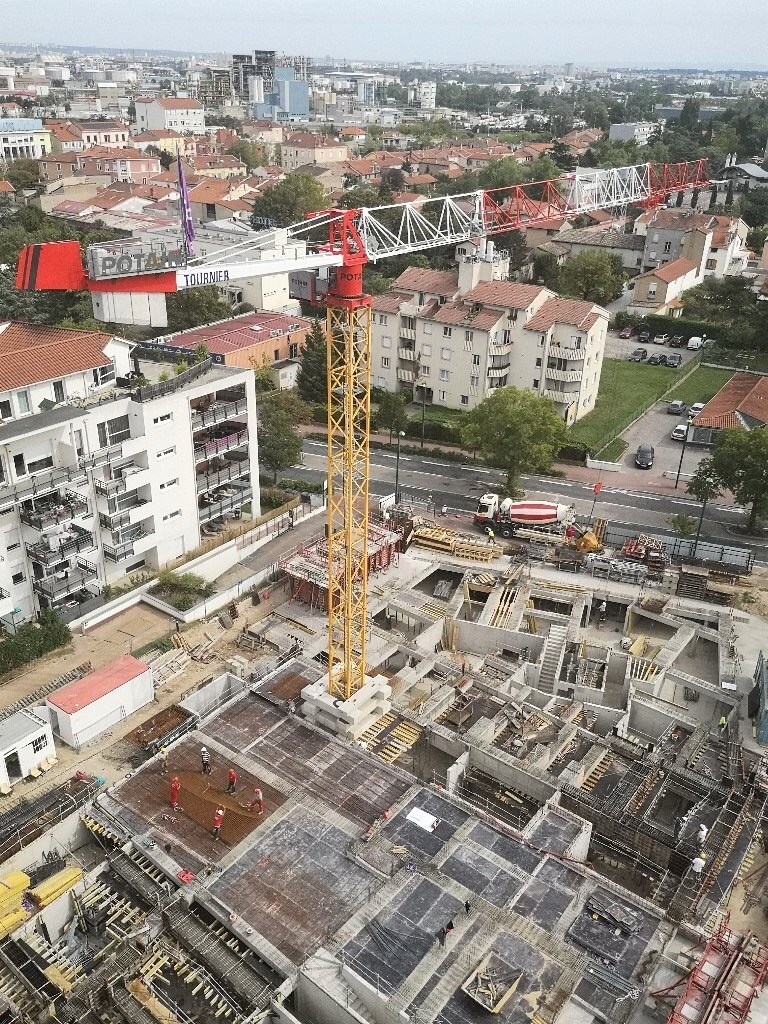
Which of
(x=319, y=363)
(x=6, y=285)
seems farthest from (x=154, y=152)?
(x=319, y=363)

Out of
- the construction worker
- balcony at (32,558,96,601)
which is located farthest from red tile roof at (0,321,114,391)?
the construction worker

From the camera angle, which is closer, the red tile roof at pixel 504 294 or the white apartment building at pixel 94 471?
the white apartment building at pixel 94 471

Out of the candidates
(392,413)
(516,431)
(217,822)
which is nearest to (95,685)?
(217,822)

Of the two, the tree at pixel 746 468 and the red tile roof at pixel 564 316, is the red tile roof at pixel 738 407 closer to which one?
the red tile roof at pixel 564 316

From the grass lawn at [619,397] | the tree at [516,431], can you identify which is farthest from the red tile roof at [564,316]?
the tree at [516,431]

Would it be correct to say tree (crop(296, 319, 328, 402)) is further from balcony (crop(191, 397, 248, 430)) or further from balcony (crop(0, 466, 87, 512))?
balcony (crop(0, 466, 87, 512))

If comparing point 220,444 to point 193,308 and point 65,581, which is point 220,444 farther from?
point 193,308
